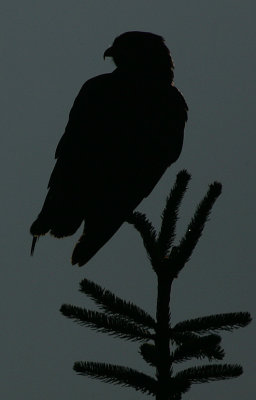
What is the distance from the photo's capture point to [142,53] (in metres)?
5.34

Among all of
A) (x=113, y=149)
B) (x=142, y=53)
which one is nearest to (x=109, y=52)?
(x=142, y=53)

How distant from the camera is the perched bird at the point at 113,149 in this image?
3.55m

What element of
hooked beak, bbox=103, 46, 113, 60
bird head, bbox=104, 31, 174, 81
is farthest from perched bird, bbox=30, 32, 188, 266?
hooked beak, bbox=103, 46, 113, 60

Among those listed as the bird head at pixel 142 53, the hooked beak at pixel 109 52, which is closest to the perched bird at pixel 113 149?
the bird head at pixel 142 53

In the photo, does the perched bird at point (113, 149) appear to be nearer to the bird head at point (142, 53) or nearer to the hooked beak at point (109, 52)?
the bird head at point (142, 53)

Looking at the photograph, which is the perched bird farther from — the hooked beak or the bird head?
the hooked beak

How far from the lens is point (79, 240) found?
10.9 feet

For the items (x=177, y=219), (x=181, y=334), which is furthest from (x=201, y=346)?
(x=177, y=219)

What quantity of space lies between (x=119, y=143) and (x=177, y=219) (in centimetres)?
183

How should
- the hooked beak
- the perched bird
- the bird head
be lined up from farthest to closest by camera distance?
1. the hooked beak
2. the bird head
3. the perched bird

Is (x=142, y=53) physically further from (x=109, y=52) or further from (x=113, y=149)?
(x=113, y=149)

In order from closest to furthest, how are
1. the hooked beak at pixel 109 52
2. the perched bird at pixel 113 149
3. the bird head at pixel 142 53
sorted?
the perched bird at pixel 113 149 < the bird head at pixel 142 53 < the hooked beak at pixel 109 52

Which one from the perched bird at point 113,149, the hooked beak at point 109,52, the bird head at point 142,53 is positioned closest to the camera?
the perched bird at point 113,149

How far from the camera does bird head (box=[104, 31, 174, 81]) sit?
521 cm
